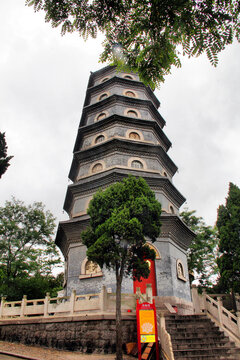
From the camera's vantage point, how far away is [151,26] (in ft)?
9.82

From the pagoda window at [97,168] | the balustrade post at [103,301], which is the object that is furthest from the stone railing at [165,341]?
the pagoda window at [97,168]

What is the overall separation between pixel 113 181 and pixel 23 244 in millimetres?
10811

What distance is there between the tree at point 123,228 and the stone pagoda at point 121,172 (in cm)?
322

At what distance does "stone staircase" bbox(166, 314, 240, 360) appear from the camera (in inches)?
301

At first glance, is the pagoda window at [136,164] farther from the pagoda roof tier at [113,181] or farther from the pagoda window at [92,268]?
the pagoda window at [92,268]

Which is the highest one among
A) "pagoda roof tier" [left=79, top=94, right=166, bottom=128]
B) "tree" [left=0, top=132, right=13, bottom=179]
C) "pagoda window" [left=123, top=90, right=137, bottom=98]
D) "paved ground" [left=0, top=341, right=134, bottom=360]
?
"pagoda window" [left=123, top=90, right=137, bottom=98]

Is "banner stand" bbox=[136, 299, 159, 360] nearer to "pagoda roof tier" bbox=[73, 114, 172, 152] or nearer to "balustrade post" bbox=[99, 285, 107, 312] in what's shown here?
"balustrade post" bbox=[99, 285, 107, 312]

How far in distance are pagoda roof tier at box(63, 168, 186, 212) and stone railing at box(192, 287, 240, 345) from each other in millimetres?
5426

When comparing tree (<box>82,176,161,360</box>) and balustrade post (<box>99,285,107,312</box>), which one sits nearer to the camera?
tree (<box>82,176,161,360</box>)

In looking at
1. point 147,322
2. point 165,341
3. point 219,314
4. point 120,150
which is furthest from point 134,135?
point 165,341

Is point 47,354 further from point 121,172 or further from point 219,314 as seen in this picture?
point 121,172

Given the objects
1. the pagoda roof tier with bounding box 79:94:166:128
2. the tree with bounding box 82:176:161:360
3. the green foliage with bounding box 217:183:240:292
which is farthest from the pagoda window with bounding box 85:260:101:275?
the pagoda roof tier with bounding box 79:94:166:128

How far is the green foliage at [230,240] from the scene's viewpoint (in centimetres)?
1542

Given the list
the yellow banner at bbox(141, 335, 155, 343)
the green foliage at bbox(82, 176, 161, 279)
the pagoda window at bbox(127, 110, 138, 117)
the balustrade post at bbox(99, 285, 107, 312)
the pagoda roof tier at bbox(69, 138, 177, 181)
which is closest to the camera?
the yellow banner at bbox(141, 335, 155, 343)
